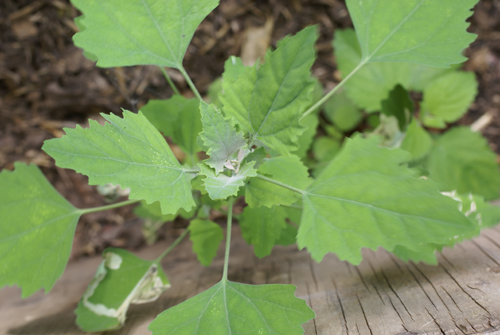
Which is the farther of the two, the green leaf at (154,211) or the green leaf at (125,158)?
the green leaf at (154,211)

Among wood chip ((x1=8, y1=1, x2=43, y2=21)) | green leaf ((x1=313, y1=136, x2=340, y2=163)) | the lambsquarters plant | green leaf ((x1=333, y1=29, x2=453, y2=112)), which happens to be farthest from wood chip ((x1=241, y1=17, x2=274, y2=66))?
wood chip ((x1=8, y1=1, x2=43, y2=21))

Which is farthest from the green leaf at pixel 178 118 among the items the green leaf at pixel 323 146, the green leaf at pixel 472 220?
the green leaf at pixel 323 146

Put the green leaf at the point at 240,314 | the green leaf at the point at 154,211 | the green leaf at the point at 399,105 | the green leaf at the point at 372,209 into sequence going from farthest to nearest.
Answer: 1. the green leaf at the point at 399,105
2. the green leaf at the point at 154,211
3. the green leaf at the point at 240,314
4. the green leaf at the point at 372,209

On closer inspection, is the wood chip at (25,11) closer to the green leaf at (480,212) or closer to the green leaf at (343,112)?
A: the green leaf at (343,112)

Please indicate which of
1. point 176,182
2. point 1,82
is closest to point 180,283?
point 176,182

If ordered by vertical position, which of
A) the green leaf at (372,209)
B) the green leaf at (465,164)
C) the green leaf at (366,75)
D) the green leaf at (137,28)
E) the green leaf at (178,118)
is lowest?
the green leaf at (465,164)

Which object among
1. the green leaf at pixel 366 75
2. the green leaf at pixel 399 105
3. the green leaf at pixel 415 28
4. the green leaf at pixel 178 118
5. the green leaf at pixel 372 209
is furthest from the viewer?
the green leaf at pixel 366 75

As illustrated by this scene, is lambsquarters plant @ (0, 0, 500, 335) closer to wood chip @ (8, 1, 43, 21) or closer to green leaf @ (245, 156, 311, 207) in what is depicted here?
green leaf @ (245, 156, 311, 207)

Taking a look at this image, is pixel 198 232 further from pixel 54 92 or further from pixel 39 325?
pixel 54 92
